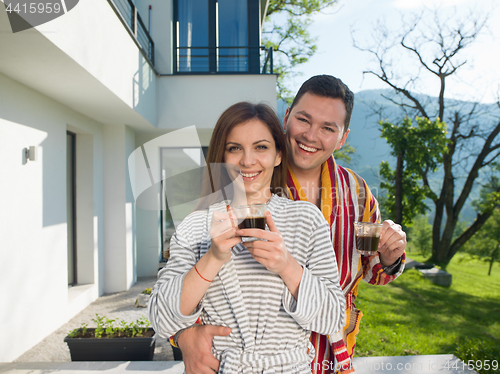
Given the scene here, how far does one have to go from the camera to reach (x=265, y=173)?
1137mm

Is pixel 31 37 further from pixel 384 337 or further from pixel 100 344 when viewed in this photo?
pixel 384 337

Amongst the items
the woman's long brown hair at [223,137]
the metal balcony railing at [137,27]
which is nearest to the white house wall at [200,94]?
the metal balcony railing at [137,27]

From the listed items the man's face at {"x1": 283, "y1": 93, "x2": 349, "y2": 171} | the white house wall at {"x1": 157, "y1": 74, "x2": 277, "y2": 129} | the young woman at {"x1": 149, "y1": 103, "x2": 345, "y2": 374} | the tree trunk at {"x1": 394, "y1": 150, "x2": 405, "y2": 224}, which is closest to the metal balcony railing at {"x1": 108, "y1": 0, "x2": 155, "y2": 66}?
the white house wall at {"x1": 157, "y1": 74, "x2": 277, "y2": 129}

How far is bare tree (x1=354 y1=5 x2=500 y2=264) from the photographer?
441 inches

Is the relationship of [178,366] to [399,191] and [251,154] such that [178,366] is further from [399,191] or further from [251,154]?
[399,191]

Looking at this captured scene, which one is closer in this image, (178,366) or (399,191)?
(178,366)

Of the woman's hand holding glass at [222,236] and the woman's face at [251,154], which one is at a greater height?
the woman's face at [251,154]

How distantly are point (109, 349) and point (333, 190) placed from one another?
2645mm

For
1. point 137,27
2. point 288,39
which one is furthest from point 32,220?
point 288,39

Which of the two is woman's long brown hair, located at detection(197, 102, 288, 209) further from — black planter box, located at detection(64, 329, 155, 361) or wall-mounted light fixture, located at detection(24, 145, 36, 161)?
wall-mounted light fixture, located at detection(24, 145, 36, 161)

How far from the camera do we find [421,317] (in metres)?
6.24

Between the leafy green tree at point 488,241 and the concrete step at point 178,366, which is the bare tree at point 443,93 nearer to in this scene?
the leafy green tree at point 488,241

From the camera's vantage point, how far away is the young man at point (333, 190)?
4.31ft

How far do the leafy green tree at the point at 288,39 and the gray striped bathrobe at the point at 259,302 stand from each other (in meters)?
11.8
